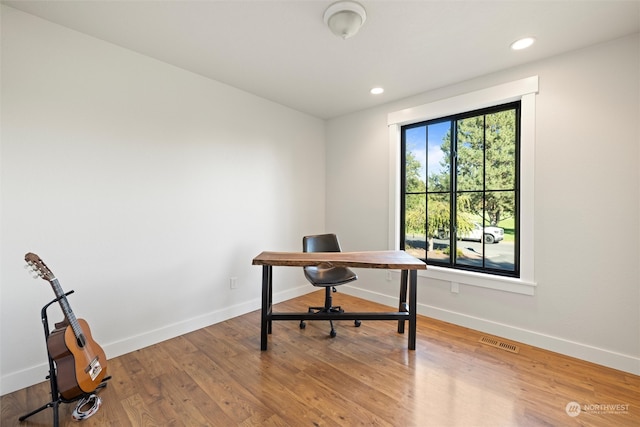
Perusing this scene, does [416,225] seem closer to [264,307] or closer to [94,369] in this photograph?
[264,307]

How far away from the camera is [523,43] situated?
7.00 ft

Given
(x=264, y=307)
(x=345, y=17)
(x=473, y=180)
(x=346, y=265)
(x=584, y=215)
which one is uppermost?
(x=345, y=17)

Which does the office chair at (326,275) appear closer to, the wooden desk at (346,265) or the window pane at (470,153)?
the wooden desk at (346,265)

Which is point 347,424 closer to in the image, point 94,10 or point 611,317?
point 611,317

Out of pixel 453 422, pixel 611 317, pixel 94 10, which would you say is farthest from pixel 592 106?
pixel 94 10

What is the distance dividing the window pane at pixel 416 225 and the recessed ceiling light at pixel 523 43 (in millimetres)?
1586

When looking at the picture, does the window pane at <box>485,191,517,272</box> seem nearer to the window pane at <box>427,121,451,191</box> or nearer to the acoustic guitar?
the window pane at <box>427,121,451,191</box>

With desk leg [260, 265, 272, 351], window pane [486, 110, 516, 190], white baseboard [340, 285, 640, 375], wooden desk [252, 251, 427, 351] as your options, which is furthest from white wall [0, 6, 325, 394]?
window pane [486, 110, 516, 190]

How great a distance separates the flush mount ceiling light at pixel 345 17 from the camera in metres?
1.72

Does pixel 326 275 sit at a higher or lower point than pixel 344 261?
lower

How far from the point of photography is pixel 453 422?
1.57 m

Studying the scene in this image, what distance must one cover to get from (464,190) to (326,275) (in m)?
1.73
